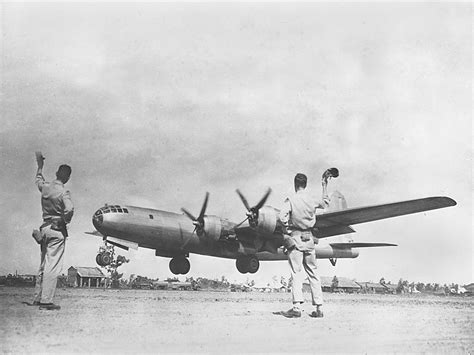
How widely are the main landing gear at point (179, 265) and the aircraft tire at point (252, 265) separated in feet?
10.3

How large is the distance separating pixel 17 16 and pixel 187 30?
474cm

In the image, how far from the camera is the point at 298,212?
8.66m

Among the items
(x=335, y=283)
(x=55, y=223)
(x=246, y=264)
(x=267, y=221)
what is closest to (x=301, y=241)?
(x=55, y=223)

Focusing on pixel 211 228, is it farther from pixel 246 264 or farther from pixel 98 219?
pixel 98 219

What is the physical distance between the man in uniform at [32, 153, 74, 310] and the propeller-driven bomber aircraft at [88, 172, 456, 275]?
6.68 meters

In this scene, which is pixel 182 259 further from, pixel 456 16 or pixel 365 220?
pixel 456 16

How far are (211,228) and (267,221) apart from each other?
5.82m

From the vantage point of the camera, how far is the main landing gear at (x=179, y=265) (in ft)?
72.2

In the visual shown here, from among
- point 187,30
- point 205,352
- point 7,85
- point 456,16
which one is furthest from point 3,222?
point 456,16

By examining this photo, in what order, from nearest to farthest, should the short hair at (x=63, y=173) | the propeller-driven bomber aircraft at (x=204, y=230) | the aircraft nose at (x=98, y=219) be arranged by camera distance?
the short hair at (x=63, y=173), the propeller-driven bomber aircraft at (x=204, y=230), the aircraft nose at (x=98, y=219)

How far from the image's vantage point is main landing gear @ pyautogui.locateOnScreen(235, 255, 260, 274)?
22.4 metres

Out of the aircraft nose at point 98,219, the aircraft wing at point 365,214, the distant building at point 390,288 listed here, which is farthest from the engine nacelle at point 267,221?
the distant building at point 390,288

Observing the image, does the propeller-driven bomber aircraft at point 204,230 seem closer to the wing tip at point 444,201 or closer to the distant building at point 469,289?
the wing tip at point 444,201

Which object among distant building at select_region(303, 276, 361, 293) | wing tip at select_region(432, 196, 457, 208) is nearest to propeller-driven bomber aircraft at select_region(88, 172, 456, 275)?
wing tip at select_region(432, 196, 457, 208)
